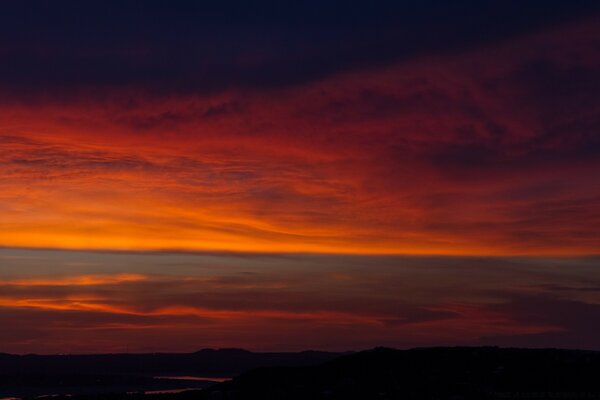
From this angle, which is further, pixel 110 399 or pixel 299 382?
pixel 110 399

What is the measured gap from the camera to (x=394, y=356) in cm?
5516

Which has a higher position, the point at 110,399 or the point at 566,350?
the point at 566,350

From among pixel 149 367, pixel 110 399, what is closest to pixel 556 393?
pixel 110 399

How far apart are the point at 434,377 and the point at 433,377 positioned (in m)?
0.06

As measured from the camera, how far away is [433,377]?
49438 millimetres

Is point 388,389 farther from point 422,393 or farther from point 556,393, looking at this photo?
point 556,393

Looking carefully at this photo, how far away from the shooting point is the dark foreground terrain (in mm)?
45969

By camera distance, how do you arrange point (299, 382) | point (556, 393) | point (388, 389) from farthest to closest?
point (299, 382) < point (388, 389) < point (556, 393)

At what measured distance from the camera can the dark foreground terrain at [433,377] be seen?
45969 millimetres

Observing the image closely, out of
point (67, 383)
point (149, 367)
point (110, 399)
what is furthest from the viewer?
point (149, 367)

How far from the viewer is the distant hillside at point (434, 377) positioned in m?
45.9

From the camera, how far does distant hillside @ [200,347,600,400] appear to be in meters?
45.9

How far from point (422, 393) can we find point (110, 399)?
90.5 feet

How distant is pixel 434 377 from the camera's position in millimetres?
49406
